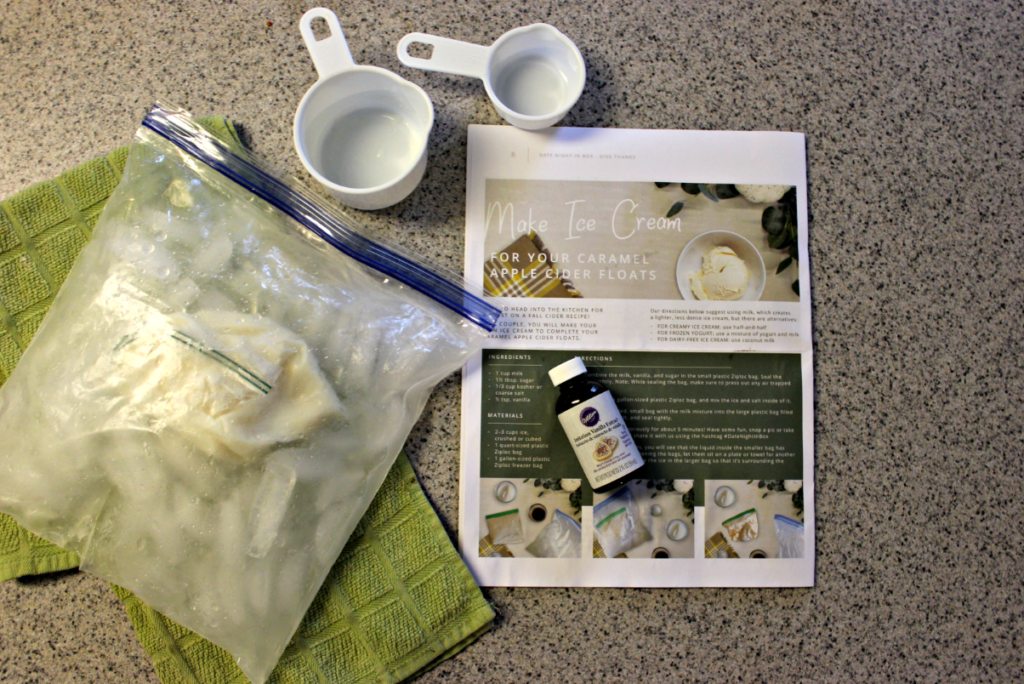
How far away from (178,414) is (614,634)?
0.44m

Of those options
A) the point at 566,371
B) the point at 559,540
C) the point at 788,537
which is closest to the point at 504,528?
the point at 559,540

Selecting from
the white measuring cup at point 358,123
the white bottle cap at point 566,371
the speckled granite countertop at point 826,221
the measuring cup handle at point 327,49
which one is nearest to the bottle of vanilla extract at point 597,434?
the white bottle cap at point 566,371

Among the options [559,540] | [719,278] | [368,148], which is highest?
[368,148]

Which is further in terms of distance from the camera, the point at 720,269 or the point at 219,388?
the point at 720,269

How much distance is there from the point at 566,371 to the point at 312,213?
28 cm

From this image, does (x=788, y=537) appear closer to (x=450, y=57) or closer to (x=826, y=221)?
(x=826, y=221)

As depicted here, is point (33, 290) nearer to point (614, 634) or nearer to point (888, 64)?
point (614, 634)

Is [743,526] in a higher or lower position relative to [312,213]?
lower

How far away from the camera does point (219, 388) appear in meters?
0.41

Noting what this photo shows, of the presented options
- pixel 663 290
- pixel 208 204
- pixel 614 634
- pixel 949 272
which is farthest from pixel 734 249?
pixel 208 204

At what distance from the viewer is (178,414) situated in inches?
16.4

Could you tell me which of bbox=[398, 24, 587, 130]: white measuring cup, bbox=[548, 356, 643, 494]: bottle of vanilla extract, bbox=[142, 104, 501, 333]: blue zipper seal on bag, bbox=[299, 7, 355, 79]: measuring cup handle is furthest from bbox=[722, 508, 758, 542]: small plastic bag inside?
bbox=[299, 7, 355, 79]: measuring cup handle

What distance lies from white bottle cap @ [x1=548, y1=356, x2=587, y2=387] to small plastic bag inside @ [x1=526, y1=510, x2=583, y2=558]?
0.14 meters

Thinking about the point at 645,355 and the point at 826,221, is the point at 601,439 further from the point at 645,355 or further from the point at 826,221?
the point at 826,221
